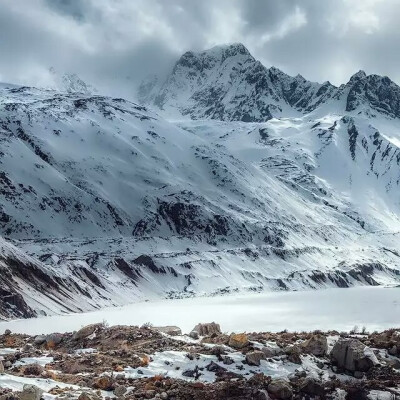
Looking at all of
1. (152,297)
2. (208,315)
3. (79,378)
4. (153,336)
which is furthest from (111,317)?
(79,378)

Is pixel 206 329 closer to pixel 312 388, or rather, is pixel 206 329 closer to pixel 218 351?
pixel 218 351

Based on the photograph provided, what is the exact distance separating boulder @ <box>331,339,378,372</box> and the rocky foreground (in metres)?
0.05

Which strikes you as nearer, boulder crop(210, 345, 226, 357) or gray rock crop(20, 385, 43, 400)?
gray rock crop(20, 385, 43, 400)

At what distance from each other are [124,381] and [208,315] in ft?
320

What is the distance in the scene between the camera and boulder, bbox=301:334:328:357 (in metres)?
29.8

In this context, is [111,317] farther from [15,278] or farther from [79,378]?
[79,378]

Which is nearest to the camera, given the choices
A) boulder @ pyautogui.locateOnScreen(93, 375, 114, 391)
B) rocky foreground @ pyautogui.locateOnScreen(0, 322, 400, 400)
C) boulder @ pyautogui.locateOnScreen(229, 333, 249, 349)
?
rocky foreground @ pyautogui.locateOnScreen(0, 322, 400, 400)

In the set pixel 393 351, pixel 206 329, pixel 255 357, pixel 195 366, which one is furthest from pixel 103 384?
pixel 393 351

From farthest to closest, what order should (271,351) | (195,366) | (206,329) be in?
(206,329), (271,351), (195,366)

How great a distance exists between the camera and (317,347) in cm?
2986

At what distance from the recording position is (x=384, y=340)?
32000 mm

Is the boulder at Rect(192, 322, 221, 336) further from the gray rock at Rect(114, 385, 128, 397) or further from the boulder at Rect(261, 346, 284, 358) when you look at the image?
the gray rock at Rect(114, 385, 128, 397)

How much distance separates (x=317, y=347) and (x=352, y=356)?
6.61 ft

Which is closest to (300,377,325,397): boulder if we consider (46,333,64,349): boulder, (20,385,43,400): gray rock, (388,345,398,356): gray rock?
(388,345,398,356): gray rock
